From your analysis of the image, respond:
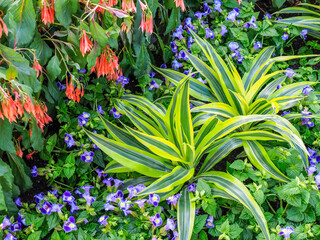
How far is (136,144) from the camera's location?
204 cm

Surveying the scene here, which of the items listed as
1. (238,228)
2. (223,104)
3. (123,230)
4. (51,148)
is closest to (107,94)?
(51,148)

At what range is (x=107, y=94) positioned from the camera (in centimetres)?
238

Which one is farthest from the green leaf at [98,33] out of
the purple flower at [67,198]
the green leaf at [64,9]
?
the purple flower at [67,198]

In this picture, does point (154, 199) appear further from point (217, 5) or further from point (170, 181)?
point (217, 5)

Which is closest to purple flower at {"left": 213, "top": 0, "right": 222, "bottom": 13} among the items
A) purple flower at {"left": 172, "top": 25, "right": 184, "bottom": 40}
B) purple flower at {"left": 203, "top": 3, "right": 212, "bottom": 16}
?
purple flower at {"left": 203, "top": 3, "right": 212, "bottom": 16}

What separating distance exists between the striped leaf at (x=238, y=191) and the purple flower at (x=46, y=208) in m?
0.72

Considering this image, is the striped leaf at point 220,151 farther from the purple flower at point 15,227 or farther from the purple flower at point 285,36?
the purple flower at point 285,36

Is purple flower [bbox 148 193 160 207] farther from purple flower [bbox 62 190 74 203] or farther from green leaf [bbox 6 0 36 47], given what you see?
green leaf [bbox 6 0 36 47]

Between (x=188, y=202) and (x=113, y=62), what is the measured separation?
2.31 feet

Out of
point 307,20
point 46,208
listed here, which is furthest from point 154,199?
point 307,20

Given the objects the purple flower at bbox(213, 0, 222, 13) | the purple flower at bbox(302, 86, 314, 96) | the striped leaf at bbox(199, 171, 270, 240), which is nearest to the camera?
the striped leaf at bbox(199, 171, 270, 240)

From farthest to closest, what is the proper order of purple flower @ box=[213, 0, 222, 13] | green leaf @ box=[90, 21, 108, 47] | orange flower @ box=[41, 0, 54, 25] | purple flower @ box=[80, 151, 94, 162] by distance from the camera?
purple flower @ box=[213, 0, 222, 13] < purple flower @ box=[80, 151, 94, 162] < green leaf @ box=[90, 21, 108, 47] < orange flower @ box=[41, 0, 54, 25]

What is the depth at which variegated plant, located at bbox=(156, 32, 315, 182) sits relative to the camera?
1895mm

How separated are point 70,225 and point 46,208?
0.14 metres
